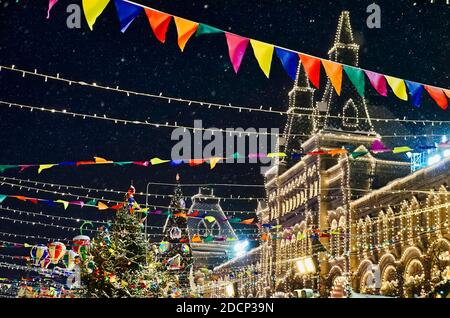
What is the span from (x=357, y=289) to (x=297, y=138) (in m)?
19.7

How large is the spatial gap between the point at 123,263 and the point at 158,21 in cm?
1941

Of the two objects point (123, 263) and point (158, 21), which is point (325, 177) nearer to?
point (123, 263)

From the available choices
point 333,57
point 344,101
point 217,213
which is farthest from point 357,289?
A: point 217,213

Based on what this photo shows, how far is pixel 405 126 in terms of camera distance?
143 ft

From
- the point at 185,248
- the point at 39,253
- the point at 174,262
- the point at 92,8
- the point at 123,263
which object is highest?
the point at 92,8

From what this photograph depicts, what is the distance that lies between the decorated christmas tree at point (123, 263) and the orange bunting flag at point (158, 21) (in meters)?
16.6

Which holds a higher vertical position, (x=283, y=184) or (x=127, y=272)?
(x=283, y=184)

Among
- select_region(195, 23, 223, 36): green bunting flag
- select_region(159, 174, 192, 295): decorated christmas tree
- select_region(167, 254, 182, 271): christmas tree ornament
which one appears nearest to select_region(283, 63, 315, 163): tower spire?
select_region(159, 174, 192, 295): decorated christmas tree

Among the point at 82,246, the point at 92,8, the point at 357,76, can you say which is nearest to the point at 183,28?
the point at 92,8

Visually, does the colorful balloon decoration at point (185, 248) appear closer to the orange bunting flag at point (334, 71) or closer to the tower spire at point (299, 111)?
the tower spire at point (299, 111)

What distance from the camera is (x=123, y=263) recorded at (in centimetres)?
2805

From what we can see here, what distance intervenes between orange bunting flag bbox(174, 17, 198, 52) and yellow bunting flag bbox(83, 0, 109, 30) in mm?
1464
